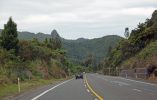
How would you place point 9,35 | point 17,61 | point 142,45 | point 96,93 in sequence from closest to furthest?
point 96,93 < point 17,61 < point 9,35 < point 142,45

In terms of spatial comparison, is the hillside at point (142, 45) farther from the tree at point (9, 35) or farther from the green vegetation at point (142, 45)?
the tree at point (9, 35)

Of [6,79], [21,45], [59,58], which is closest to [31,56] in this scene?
[21,45]

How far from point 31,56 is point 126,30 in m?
90.2

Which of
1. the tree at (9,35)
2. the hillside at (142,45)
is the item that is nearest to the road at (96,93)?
the tree at (9,35)

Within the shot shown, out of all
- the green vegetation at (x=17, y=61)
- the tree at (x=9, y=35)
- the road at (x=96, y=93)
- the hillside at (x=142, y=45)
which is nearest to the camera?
the road at (x=96, y=93)

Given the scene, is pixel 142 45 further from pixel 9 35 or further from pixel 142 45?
pixel 9 35

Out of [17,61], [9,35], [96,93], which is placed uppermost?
[9,35]

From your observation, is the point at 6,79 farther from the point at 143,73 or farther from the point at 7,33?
the point at 143,73

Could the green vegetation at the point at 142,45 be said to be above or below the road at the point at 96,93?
above

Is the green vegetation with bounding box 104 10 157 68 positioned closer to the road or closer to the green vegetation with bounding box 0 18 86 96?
the green vegetation with bounding box 0 18 86 96

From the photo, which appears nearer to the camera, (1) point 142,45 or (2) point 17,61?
(2) point 17,61

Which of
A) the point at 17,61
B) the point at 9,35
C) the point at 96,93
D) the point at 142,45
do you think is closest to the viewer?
the point at 96,93

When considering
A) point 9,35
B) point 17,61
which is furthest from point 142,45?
point 17,61

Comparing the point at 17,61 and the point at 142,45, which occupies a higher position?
the point at 142,45
